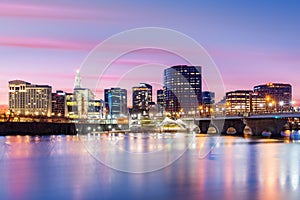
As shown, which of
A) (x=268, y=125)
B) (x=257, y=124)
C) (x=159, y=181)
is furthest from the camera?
(x=257, y=124)

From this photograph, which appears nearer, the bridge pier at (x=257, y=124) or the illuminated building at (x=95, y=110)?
the bridge pier at (x=257, y=124)

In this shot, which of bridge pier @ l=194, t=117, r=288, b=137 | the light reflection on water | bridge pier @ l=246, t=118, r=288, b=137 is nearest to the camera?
the light reflection on water

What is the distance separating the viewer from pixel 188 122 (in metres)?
132

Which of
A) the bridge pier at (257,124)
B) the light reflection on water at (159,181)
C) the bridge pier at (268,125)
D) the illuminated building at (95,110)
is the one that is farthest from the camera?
the illuminated building at (95,110)

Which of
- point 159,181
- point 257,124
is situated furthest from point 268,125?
point 159,181

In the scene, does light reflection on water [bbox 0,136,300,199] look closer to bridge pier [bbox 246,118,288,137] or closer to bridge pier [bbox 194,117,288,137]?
bridge pier [bbox 246,118,288,137]

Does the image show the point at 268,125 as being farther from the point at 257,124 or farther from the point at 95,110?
the point at 95,110

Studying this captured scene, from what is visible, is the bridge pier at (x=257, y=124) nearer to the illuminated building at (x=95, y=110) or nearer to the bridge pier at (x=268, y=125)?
the bridge pier at (x=268, y=125)

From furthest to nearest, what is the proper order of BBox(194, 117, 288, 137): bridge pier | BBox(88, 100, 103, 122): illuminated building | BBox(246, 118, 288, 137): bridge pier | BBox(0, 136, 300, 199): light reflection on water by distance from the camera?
BBox(88, 100, 103, 122): illuminated building
BBox(194, 117, 288, 137): bridge pier
BBox(246, 118, 288, 137): bridge pier
BBox(0, 136, 300, 199): light reflection on water

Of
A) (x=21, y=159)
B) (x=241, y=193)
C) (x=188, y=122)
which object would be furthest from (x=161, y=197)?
(x=188, y=122)

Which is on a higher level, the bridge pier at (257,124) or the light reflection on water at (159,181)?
the bridge pier at (257,124)

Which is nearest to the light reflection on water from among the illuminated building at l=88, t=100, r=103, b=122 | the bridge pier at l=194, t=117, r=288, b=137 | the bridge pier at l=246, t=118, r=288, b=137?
the bridge pier at l=246, t=118, r=288, b=137

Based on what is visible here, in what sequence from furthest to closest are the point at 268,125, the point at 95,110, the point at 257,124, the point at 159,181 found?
the point at 95,110 < the point at 257,124 < the point at 268,125 < the point at 159,181

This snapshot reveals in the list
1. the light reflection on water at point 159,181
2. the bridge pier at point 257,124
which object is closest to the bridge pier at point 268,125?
the bridge pier at point 257,124
